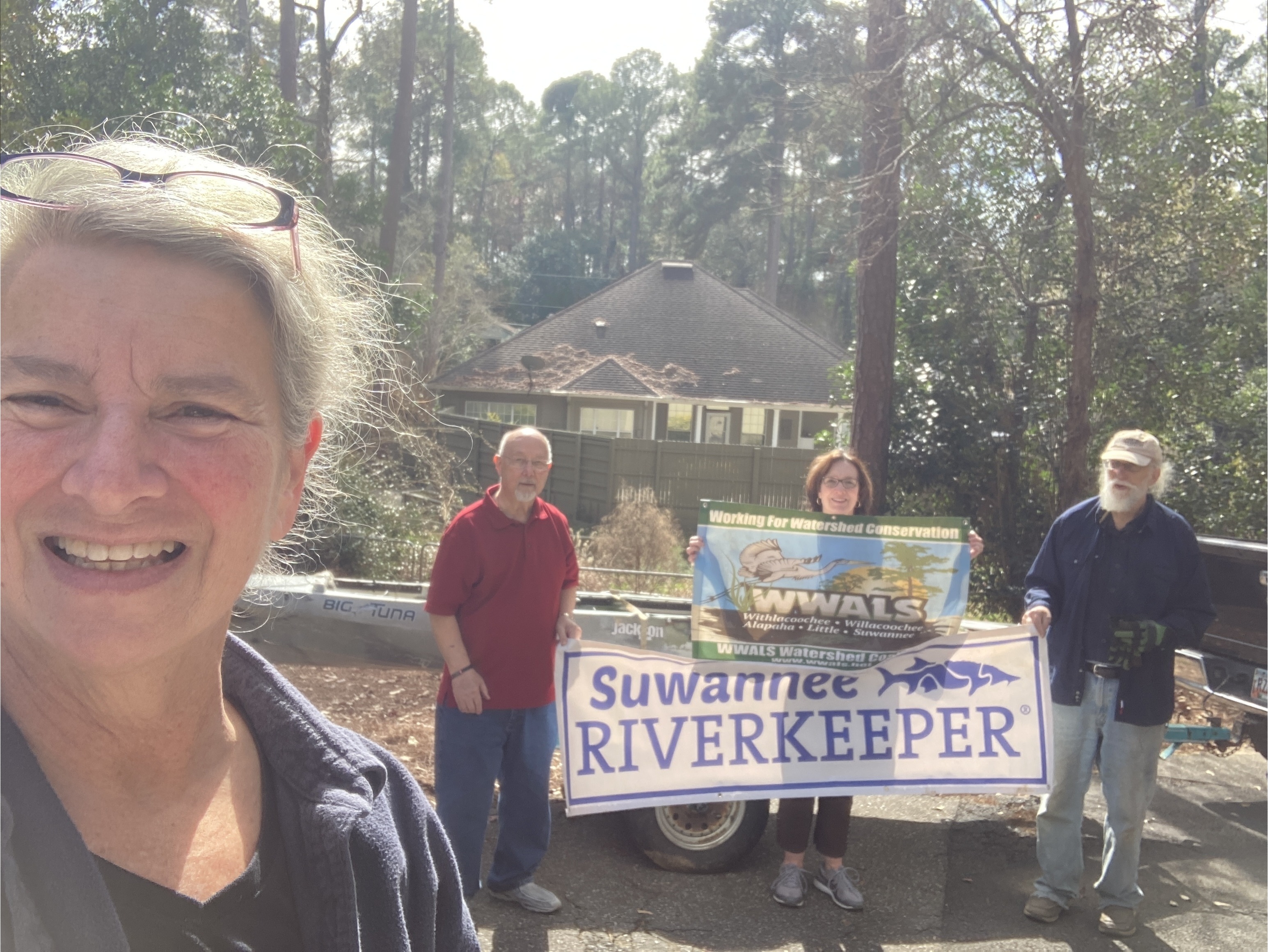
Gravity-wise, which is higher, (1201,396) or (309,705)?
(1201,396)

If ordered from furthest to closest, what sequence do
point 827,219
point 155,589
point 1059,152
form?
1. point 827,219
2. point 1059,152
3. point 155,589

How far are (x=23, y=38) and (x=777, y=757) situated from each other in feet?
52.9

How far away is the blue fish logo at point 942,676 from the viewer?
16.4 feet

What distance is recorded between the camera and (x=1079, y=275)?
32.7 ft

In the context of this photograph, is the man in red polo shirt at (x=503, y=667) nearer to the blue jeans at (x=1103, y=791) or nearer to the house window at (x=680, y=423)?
the blue jeans at (x=1103, y=791)

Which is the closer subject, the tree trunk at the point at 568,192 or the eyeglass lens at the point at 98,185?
the eyeglass lens at the point at 98,185

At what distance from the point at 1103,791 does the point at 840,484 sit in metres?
1.78

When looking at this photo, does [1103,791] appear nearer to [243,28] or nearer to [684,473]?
[684,473]

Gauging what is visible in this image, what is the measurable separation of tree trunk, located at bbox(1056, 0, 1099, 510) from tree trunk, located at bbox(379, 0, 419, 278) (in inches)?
661

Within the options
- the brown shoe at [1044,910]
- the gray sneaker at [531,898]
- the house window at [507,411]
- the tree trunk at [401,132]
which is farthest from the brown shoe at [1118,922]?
the house window at [507,411]

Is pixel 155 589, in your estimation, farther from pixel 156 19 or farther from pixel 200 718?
pixel 156 19

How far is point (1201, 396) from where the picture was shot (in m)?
11.6

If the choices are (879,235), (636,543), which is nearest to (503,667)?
(879,235)

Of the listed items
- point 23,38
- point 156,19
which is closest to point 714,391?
point 156,19
